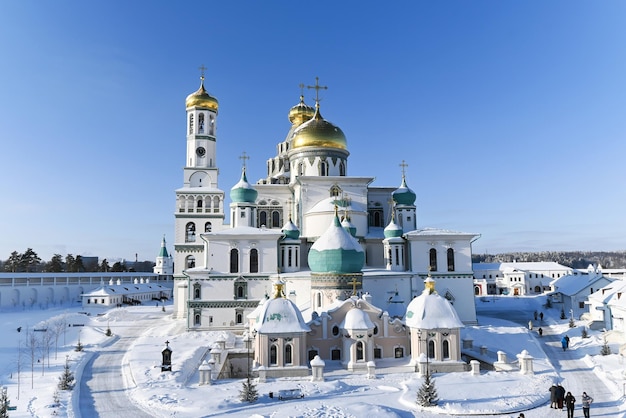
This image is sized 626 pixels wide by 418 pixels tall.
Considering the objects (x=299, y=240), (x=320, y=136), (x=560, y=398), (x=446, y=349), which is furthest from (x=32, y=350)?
(x=320, y=136)

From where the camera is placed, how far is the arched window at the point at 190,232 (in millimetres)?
37344

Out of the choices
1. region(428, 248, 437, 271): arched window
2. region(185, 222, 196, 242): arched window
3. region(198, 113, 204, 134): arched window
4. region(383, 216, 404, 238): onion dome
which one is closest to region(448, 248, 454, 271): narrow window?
region(428, 248, 437, 271): arched window

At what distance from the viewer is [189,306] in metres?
30.2

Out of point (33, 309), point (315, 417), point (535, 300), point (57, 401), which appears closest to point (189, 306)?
point (57, 401)

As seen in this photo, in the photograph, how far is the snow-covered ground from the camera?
47.3 feet

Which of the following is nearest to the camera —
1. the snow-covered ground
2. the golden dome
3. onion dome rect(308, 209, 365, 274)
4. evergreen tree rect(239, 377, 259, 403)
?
the snow-covered ground

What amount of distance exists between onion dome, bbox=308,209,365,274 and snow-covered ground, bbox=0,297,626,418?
16.2 ft

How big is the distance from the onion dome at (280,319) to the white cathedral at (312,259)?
0.04m

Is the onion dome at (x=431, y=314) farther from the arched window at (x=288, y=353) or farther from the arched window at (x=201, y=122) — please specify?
the arched window at (x=201, y=122)

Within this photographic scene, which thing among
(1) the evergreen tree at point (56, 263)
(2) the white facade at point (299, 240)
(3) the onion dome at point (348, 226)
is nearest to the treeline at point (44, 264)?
(1) the evergreen tree at point (56, 263)

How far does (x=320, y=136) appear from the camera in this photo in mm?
36438

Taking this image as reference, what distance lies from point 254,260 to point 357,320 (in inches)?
497

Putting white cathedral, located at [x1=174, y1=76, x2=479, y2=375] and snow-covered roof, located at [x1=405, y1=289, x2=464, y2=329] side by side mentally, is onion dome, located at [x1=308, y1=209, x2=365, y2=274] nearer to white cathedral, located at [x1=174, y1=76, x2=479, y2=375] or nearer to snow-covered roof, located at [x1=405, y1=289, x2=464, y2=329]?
white cathedral, located at [x1=174, y1=76, x2=479, y2=375]

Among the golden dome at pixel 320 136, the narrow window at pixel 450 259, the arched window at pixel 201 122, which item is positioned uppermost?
the arched window at pixel 201 122
